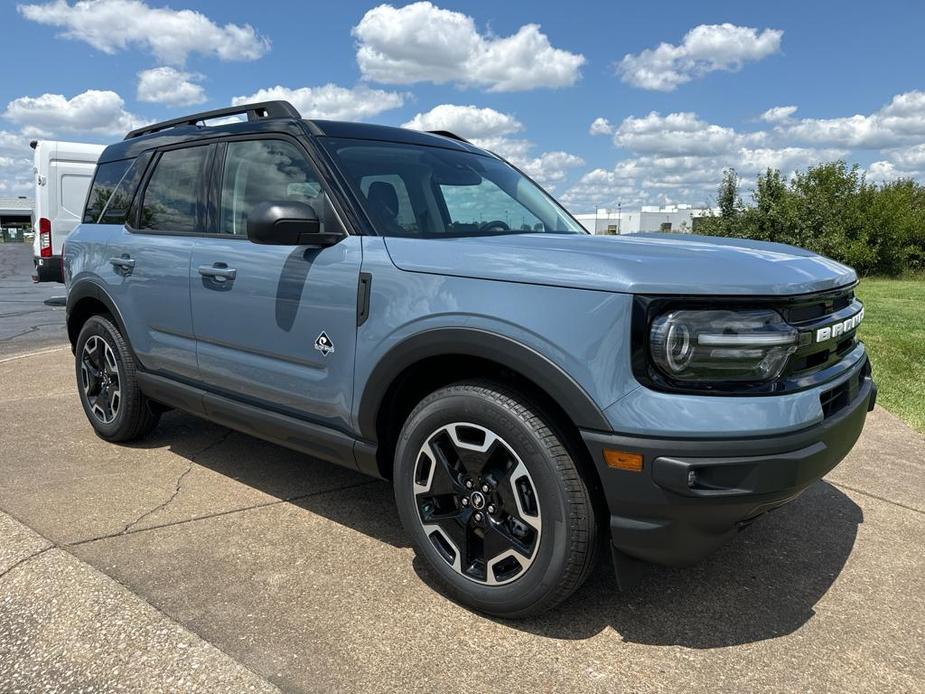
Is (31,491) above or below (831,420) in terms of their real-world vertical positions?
below

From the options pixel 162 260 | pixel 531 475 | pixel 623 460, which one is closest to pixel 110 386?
pixel 162 260

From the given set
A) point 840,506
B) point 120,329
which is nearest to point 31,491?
point 120,329

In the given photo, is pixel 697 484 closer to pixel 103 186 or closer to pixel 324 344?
pixel 324 344

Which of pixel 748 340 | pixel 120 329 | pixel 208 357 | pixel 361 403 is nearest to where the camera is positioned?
pixel 748 340

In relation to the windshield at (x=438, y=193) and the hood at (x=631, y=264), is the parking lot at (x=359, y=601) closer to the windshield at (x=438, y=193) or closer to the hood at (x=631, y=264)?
the hood at (x=631, y=264)

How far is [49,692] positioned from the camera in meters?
2.24

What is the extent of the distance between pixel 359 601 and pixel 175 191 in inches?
101

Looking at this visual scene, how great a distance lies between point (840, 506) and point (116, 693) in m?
3.48

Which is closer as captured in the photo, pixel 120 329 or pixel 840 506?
pixel 840 506

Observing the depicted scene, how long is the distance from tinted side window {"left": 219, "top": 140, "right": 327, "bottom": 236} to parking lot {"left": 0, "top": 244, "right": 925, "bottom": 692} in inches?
57.7

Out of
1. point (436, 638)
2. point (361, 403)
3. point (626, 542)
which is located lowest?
point (436, 638)

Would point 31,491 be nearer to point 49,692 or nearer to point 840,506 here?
point 49,692

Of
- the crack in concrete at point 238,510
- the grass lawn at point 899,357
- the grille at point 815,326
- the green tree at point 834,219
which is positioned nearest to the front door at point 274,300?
the crack in concrete at point 238,510

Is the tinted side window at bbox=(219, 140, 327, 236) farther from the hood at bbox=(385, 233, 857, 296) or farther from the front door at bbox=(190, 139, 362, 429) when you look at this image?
the hood at bbox=(385, 233, 857, 296)
